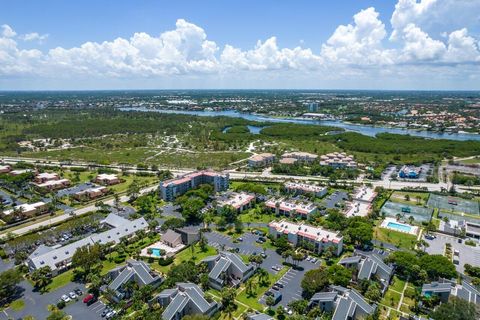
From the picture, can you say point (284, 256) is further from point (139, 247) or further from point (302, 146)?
point (302, 146)

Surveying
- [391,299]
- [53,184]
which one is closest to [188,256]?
[391,299]

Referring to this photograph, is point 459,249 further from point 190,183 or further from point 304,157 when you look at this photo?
point 304,157

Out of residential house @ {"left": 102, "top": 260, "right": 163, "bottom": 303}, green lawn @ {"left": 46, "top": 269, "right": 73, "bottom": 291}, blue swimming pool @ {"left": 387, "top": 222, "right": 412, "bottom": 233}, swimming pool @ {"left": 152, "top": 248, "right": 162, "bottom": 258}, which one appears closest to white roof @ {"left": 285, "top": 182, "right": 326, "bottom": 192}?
blue swimming pool @ {"left": 387, "top": 222, "right": 412, "bottom": 233}

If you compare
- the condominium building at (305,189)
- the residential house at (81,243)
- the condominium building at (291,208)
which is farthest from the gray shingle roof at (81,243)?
the condominium building at (305,189)

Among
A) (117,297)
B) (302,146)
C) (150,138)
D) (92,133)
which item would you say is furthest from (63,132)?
(117,297)

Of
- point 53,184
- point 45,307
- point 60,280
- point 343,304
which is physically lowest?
point 60,280

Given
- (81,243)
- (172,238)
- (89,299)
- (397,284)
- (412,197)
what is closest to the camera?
(89,299)
